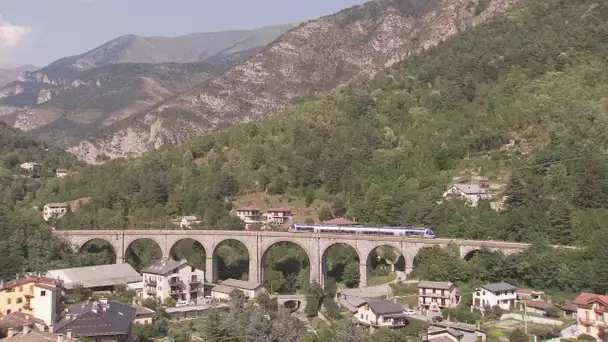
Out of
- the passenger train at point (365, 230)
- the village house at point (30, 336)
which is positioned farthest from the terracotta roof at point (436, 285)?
the village house at point (30, 336)

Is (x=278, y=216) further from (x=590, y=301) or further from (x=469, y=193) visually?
(x=590, y=301)

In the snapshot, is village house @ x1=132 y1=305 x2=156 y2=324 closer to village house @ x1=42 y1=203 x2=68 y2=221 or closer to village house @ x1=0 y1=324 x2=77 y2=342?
village house @ x1=0 y1=324 x2=77 y2=342

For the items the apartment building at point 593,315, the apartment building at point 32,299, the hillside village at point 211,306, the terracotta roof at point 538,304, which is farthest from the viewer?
the terracotta roof at point 538,304

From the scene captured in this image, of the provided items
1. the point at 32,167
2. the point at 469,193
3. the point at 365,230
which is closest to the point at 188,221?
the point at 365,230

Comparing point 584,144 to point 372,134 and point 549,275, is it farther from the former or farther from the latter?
point 372,134

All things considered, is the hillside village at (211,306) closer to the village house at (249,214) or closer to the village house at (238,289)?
the village house at (238,289)

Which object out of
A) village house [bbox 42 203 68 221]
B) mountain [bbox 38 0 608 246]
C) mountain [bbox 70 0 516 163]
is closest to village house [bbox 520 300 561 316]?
mountain [bbox 38 0 608 246]
